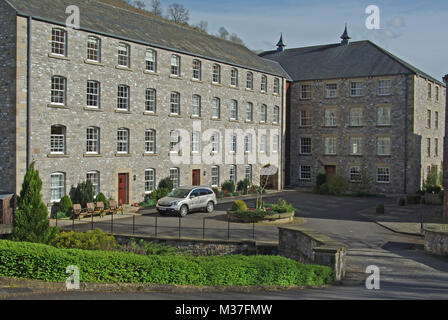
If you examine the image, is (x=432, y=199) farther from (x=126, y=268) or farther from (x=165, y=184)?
(x=126, y=268)

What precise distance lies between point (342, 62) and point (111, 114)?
88.6ft

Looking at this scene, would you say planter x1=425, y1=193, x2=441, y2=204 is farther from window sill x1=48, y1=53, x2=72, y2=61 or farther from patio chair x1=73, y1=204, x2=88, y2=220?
window sill x1=48, y1=53, x2=72, y2=61

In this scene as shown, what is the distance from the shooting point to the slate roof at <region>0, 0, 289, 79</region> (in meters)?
26.4

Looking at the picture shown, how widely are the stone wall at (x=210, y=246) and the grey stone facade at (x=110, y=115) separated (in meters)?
9.52

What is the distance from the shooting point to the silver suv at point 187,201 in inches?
1054

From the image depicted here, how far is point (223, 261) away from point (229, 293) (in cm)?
108

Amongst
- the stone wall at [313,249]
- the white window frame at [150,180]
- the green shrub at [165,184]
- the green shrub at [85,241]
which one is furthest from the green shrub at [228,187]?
the green shrub at [85,241]

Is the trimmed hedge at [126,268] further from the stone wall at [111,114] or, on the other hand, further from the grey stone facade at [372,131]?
the grey stone facade at [372,131]

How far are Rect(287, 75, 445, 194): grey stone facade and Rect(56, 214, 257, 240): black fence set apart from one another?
21940 millimetres

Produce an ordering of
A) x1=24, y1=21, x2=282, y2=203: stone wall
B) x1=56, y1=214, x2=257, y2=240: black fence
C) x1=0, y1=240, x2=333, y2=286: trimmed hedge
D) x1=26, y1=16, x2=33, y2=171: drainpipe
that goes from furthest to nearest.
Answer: x1=24, y1=21, x2=282, y2=203: stone wall
x1=26, y1=16, x2=33, y2=171: drainpipe
x1=56, y1=214, x2=257, y2=240: black fence
x1=0, y1=240, x2=333, y2=286: trimmed hedge

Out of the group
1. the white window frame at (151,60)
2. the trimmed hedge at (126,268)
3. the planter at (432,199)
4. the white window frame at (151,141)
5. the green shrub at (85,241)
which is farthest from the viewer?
the planter at (432,199)

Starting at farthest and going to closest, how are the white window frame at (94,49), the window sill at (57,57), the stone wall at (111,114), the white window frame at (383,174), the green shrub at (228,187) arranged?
the white window frame at (383,174) → the green shrub at (228,187) → the white window frame at (94,49) → the window sill at (57,57) → the stone wall at (111,114)

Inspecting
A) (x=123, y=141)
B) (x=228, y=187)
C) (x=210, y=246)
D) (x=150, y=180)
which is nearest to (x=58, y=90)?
(x=123, y=141)

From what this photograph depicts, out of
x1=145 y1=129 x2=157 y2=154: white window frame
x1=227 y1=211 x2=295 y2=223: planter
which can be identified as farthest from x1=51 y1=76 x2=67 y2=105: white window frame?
x1=227 y1=211 x2=295 y2=223: planter
